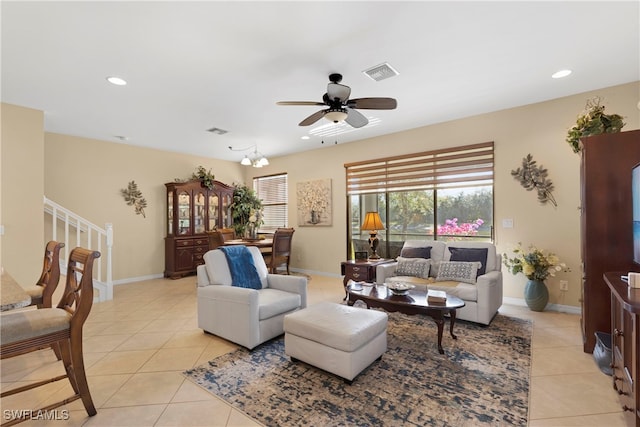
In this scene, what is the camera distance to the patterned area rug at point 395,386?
1.81 m

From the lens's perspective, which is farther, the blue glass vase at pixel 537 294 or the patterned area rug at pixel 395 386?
the blue glass vase at pixel 537 294

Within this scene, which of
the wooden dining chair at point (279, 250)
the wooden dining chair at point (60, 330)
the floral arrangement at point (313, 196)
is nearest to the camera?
the wooden dining chair at point (60, 330)

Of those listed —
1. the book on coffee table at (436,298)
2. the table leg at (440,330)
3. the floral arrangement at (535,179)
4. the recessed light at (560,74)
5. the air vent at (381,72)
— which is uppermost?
the recessed light at (560,74)

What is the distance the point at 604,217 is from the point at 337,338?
2512 mm

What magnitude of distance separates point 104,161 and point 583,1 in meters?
6.80

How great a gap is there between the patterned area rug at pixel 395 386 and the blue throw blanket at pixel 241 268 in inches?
26.7

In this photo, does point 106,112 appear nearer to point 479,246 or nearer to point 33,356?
point 33,356

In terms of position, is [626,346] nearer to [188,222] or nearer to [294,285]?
[294,285]

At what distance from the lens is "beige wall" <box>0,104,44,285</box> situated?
3588 mm

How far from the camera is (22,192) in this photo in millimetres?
3713

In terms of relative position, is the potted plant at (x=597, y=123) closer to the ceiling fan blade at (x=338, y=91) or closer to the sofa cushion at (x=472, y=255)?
the sofa cushion at (x=472, y=255)

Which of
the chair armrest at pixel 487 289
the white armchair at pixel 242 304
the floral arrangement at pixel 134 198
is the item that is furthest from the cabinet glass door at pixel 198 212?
the chair armrest at pixel 487 289

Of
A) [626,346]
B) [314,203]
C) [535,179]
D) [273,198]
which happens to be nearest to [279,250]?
[314,203]

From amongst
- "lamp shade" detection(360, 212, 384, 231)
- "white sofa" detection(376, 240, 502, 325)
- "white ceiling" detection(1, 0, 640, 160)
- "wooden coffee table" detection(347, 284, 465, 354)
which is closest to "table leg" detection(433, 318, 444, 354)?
"wooden coffee table" detection(347, 284, 465, 354)
